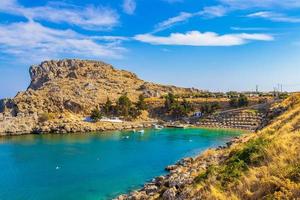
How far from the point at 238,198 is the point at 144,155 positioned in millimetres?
50616

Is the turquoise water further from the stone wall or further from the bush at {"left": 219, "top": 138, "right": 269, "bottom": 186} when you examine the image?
the bush at {"left": 219, "top": 138, "right": 269, "bottom": 186}

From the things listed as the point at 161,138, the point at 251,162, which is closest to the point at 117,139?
the point at 161,138

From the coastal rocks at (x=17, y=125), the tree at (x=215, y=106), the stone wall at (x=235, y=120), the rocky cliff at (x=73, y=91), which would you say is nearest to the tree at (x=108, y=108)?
the rocky cliff at (x=73, y=91)

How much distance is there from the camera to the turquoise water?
4041 cm

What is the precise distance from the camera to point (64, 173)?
50.1 m

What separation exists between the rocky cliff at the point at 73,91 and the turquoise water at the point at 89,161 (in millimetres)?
28397

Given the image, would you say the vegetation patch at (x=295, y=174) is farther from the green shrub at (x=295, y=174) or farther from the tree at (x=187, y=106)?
the tree at (x=187, y=106)

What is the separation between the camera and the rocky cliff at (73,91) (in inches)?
4806

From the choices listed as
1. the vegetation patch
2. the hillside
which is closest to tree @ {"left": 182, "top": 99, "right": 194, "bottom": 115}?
the hillside

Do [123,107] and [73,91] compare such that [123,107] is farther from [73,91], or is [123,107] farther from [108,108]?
[73,91]

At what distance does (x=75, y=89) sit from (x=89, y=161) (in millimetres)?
90647

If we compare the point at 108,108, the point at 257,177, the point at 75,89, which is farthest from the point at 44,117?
the point at 257,177

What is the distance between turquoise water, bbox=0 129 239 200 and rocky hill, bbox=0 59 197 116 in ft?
98.8

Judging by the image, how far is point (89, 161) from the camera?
5881 centimetres
